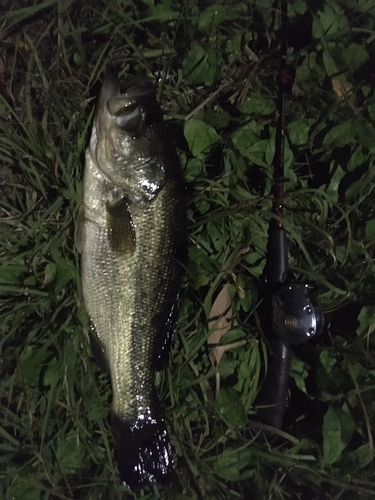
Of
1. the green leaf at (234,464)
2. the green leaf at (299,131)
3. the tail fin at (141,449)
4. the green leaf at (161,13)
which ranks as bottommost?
the green leaf at (234,464)

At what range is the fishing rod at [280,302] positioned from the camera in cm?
149

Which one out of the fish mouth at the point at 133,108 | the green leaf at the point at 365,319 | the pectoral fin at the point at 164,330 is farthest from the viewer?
the green leaf at the point at 365,319

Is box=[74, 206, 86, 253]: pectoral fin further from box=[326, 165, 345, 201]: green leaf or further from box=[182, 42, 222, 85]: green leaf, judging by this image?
box=[326, 165, 345, 201]: green leaf

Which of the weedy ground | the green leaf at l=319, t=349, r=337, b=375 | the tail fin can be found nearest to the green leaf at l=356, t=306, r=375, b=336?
the weedy ground

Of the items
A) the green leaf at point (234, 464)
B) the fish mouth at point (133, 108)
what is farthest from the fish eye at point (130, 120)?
the green leaf at point (234, 464)

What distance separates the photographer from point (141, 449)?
4.87 ft

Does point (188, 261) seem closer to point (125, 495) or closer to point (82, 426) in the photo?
point (82, 426)

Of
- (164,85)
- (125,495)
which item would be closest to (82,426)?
(125,495)

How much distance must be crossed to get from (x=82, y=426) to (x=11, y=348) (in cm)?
38

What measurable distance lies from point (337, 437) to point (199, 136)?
47.3 inches

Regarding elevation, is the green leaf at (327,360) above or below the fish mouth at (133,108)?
below

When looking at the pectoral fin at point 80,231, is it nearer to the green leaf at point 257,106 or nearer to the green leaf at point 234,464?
the green leaf at point 257,106

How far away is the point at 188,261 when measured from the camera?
4.97 ft

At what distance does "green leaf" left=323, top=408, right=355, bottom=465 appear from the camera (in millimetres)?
1515
